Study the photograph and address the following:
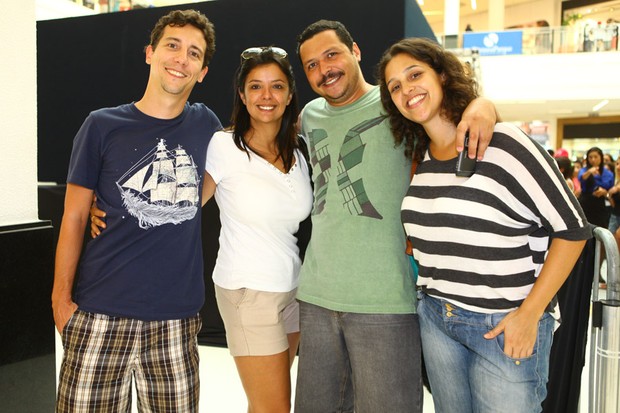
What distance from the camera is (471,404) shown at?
65.2 inches

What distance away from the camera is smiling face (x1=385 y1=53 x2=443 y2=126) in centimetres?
170

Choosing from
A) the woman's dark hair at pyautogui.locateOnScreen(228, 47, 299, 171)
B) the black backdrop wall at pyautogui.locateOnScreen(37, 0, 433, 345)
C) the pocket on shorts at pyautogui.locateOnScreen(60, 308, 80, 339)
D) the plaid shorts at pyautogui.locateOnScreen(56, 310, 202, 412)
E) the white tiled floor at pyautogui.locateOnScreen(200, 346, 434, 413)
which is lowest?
the white tiled floor at pyautogui.locateOnScreen(200, 346, 434, 413)

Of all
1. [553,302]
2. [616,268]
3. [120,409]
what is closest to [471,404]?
[553,302]

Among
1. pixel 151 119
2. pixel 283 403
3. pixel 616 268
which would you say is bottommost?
pixel 283 403

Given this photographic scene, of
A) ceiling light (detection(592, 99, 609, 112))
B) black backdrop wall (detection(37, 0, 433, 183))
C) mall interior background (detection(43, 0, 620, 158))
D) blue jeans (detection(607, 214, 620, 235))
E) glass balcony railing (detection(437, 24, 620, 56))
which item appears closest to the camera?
black backdrop wall (detection(37, 0, 433, 183))

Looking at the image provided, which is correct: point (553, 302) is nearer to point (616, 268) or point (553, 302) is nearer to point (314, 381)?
point (616, 268)

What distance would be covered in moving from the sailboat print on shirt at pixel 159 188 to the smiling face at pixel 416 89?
30.2 inches

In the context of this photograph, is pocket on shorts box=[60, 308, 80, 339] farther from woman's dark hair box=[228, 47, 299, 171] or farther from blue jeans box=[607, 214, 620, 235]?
blue jeans box=[607, 214, 620, 235]

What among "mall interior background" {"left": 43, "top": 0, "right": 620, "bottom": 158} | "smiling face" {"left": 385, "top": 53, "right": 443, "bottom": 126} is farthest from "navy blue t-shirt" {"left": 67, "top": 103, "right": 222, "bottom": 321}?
"mall interior background" {"left": 43, "top": 0, "right": 620, "bottom": 158}

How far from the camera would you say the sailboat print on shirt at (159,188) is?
1.81m

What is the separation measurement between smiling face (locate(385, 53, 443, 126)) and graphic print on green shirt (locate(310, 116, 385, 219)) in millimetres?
209

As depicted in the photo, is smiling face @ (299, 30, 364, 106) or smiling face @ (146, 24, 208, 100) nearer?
smiling face @ (146, 24, 208, 100)

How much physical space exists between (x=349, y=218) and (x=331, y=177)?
174 millimetres

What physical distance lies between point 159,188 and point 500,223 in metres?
1.09
